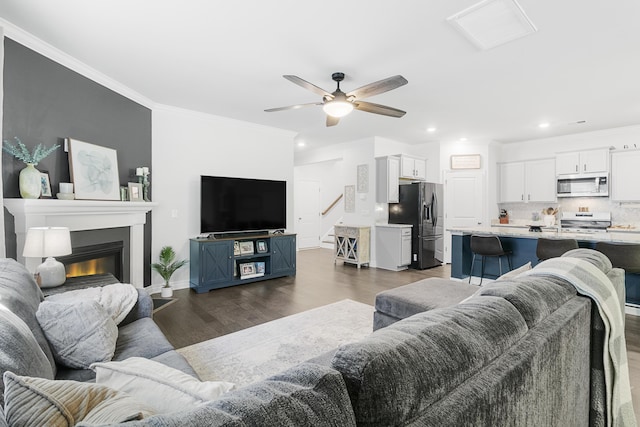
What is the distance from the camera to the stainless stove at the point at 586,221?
5641mm

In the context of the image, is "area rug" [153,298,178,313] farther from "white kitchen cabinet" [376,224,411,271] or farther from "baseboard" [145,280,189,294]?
"white kitchen cabinet" [376,224,411,271]

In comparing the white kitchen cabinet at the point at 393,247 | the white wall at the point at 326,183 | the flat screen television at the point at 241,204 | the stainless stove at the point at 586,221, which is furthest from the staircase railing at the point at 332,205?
the stainless stove at the point at 586,221

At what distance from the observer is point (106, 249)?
347 centimetres

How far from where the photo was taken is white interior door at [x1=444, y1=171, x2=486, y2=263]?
663cm

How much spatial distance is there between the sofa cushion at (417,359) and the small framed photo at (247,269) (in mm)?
4175

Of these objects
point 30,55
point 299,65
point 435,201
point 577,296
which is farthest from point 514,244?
point 30,55

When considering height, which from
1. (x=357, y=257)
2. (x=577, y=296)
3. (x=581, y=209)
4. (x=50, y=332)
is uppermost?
(x=581, y=209)

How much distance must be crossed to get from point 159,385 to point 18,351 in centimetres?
57

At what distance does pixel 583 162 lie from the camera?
18.8 ft

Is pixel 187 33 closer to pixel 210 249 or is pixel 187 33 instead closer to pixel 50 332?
pixel 50 332

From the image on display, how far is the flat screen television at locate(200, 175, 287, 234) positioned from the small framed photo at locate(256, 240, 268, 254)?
221mm

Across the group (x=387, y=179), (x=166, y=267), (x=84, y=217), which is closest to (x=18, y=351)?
(x=84, y=217)

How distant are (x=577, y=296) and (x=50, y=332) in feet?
7.88

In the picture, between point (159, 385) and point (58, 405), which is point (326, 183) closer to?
point (159, 385)
